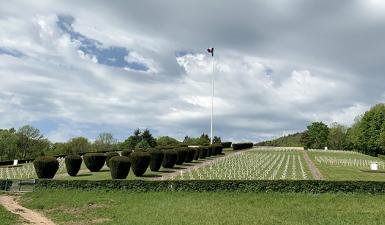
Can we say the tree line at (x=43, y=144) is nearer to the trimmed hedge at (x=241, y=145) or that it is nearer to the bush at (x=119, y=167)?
the trimmed hedge at (x=241, y=145)

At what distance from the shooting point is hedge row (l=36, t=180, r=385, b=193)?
29375 millimetres

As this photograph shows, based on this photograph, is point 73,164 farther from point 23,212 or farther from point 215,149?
point 215,149

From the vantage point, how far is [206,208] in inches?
996

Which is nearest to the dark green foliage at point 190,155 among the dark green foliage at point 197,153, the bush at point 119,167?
the dark green foliage at point 197,153

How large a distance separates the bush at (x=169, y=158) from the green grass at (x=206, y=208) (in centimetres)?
1530

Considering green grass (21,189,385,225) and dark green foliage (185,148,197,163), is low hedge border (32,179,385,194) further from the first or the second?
dark green foliage (185,148,197,163)

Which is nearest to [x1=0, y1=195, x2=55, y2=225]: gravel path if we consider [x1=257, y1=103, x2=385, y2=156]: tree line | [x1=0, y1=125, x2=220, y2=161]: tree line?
[x1=0, y1=125, x2=220, y2=161]: tree line

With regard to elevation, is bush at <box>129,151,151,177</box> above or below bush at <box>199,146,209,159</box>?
below

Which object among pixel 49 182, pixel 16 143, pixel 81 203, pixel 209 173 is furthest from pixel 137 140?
pixel 81 203

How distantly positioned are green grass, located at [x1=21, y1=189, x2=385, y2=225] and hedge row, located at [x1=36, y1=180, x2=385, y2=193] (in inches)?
29.0

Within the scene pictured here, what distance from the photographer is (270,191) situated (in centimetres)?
3055

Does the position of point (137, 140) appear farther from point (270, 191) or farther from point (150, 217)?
point (150, 217)

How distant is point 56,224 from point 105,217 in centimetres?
274

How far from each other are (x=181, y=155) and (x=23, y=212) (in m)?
26.8
